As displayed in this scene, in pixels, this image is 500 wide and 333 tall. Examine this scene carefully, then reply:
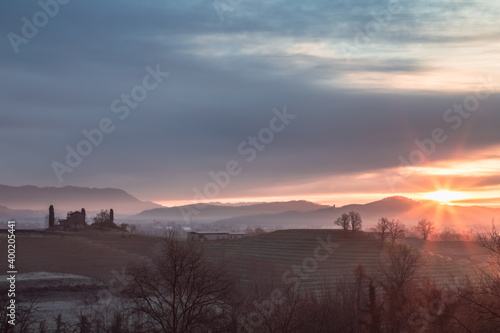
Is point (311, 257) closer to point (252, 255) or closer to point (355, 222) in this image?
point (252, 255)

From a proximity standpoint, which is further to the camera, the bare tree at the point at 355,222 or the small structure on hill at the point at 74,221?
the small structure on hill at the point at 74,221

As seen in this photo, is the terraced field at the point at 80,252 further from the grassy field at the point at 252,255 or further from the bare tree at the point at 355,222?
the bare tree at the point at 355,222

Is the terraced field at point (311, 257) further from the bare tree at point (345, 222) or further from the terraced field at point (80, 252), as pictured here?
the terraced field at point (80, 252)

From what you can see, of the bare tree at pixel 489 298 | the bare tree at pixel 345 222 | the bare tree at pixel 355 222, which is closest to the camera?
the bare tree at pixel 489 298

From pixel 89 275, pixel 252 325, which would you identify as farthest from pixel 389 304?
pixel 89 275

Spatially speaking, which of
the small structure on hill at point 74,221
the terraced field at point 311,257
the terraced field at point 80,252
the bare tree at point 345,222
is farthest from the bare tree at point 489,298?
the small structure on hill at point 74,221

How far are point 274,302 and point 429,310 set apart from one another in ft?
67.5

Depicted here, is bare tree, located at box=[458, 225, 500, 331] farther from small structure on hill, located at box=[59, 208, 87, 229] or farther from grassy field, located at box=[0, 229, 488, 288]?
small structure on hill, located at box=[59, 208, 87, 229]

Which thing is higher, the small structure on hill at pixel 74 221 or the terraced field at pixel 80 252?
the small structure on hill at pixel 74 221

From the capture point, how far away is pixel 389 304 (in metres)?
60.2

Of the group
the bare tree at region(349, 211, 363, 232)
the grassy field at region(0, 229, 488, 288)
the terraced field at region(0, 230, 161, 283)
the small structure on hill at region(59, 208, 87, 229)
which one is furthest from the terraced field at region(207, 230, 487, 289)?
the small structure on hill at region(59, 208, 87, 229)

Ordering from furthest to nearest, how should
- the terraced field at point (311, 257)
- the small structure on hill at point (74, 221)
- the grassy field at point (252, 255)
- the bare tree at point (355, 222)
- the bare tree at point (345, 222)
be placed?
1. the small structure on hill at point (74, 221)
2. the bare tree at point (345, 222)
3. the bare tree at point (355, 222)
4. the terraced field at point (311, 257)
5. the grassy field at point (252, 255)

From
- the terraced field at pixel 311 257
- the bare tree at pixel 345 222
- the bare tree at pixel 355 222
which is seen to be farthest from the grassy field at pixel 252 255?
the bare tree at pixel 355 222

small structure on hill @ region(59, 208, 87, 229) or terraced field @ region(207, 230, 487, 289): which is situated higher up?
small structure on hill @ region(59, 208, 87, 229)
